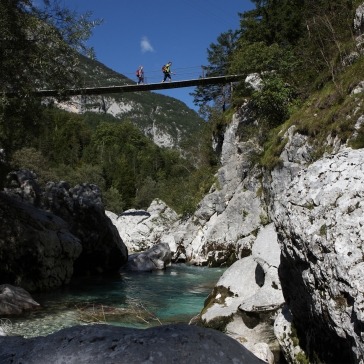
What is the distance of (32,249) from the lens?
1381 cm

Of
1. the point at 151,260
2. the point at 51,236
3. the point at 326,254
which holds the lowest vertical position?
the point at 151,260

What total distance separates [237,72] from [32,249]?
20345mm

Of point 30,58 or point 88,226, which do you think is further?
point 88,226

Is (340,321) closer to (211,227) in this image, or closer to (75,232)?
(75,232)

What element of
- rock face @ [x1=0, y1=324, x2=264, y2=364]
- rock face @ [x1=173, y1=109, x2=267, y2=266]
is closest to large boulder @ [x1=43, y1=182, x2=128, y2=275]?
rock face @ [x1=173, y1=109, x2=267, y2=266]

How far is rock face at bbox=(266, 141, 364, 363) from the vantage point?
397cm

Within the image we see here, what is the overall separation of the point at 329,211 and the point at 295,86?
21.6m

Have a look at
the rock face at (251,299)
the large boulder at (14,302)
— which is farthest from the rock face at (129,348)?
the large boulder at (14,302)

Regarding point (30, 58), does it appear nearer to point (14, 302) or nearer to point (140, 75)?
point (14, 302)

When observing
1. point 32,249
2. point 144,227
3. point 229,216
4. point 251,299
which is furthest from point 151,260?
point 251,299

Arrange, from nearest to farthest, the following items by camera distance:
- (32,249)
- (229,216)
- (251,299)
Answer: (251,299), (32,249), (229,216)

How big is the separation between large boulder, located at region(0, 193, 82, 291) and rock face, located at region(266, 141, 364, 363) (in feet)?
33.6

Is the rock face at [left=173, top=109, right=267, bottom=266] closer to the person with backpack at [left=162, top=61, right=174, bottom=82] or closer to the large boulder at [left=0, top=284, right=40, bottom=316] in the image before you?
the person with backpack at [left=162, top=61, right=174, bottom=82]

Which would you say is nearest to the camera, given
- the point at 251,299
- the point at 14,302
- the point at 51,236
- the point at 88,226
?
the point at 251,299
